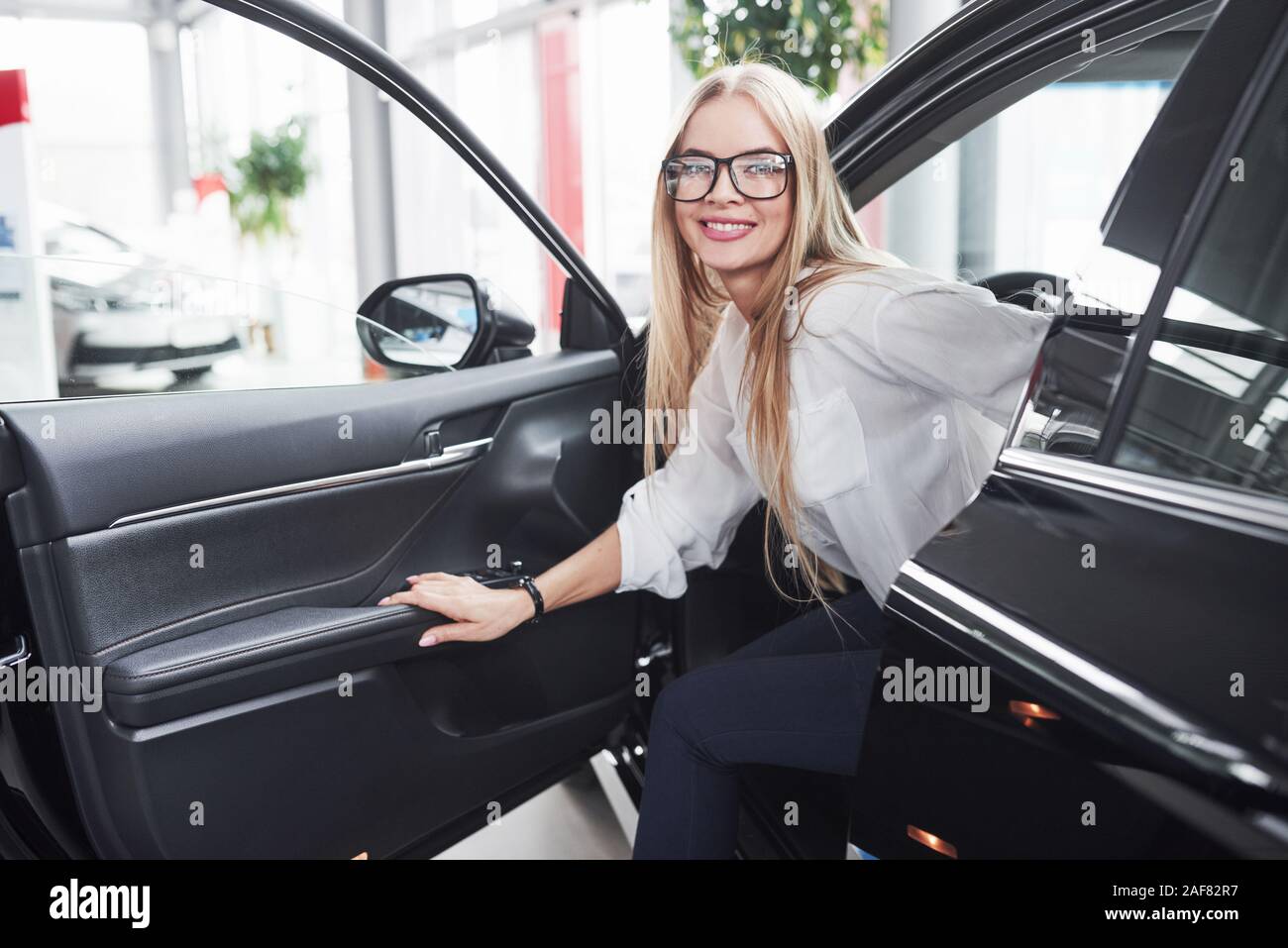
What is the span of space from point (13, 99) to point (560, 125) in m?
5.24

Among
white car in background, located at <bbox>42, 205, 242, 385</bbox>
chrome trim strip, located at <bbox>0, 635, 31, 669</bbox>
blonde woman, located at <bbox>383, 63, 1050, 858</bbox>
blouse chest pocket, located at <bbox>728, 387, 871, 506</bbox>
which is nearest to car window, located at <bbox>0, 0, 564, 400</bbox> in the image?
white car in background, located at <bbox>42, 205, 242, 385</bbox>

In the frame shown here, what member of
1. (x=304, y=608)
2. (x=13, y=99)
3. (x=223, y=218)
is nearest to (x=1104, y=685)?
(x=304, y=608)

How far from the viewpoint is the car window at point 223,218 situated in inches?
49.0

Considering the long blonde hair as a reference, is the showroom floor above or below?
below

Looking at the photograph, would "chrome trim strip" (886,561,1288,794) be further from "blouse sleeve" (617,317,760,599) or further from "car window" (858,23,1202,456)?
"blouse sleeve" (617,317,760,599)

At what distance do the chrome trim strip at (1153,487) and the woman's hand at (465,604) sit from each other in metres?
0.70

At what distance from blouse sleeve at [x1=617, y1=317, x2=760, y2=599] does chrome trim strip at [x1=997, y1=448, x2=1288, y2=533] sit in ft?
2.04

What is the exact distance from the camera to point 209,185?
413 inches

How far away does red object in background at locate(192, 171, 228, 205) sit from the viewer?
1041cm

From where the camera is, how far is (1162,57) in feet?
3.94

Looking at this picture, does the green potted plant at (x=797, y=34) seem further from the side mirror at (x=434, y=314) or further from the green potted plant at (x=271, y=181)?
the green potted plant at (x=271, y=181)
